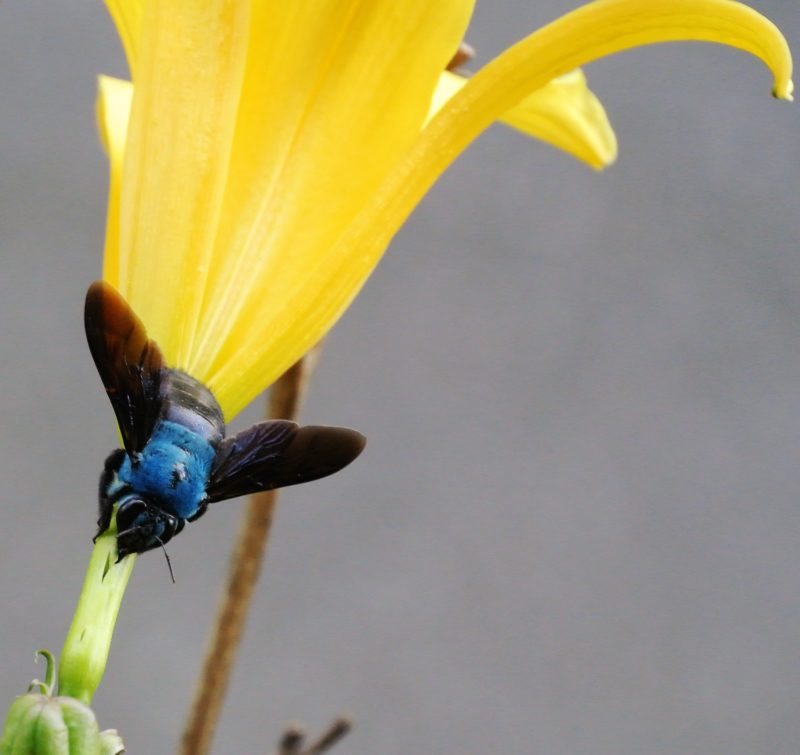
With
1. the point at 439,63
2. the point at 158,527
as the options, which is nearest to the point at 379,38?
the point at 439,63

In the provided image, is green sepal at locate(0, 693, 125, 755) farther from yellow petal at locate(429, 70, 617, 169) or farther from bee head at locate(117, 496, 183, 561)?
yellow petal at locate(429, 70, 617, 169)

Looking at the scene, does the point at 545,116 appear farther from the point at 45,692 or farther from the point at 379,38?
the point at 45,692

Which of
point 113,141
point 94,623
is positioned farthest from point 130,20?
point 94,623

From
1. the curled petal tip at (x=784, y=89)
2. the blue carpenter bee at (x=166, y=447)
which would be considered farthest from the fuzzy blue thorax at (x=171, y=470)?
the curled petal tip at (x=784, y=89)

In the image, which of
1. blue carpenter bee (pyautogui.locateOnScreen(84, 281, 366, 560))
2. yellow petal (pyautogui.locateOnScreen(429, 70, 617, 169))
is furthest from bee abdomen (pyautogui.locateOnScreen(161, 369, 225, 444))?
yellow petal (pyautogui.locateOnScreen(429, 70, 617, 169))

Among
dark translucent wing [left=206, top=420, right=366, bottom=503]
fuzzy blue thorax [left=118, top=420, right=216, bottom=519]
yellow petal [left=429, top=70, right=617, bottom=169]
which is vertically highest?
yellow petal [left=429, top=70, right=617, bottom=169]

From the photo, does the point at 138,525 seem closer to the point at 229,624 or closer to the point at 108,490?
the point at 108,490
